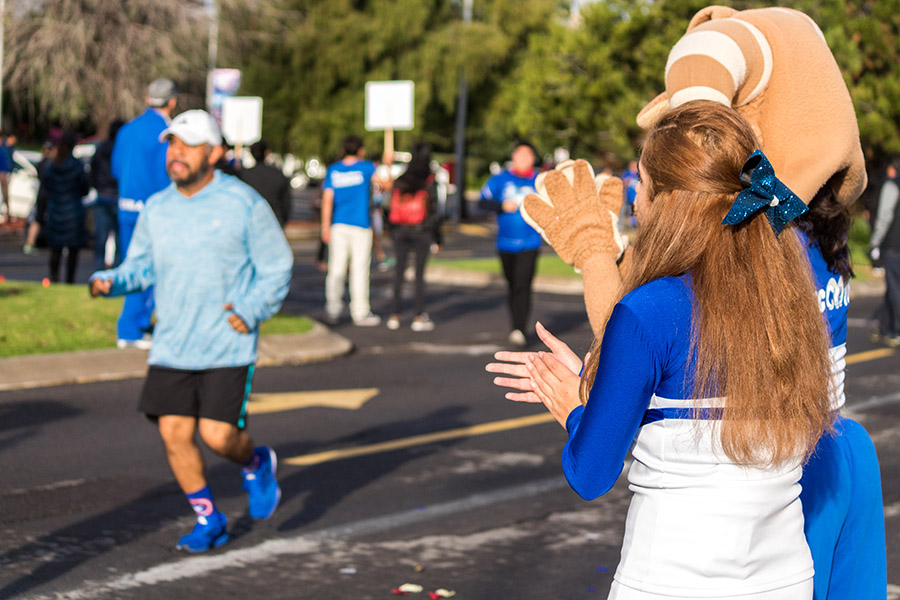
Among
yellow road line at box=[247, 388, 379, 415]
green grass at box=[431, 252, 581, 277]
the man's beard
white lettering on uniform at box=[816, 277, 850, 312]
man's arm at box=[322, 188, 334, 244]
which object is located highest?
the man's beard

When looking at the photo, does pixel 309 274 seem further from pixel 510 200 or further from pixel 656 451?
pixel 656 451

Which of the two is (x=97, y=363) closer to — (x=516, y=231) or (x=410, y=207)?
(x=516, y=231)

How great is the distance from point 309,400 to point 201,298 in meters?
3.72

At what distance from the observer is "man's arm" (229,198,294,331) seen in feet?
17.9

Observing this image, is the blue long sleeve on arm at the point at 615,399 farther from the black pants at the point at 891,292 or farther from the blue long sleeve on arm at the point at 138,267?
the black pants at the point at 891,292

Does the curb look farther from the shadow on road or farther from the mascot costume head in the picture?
the mascot costume head

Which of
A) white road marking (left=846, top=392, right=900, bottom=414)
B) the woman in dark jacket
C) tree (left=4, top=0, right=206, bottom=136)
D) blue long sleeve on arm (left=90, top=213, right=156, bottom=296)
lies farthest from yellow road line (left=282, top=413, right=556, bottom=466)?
tree (left=4, top=0, right=206, bottom=136)

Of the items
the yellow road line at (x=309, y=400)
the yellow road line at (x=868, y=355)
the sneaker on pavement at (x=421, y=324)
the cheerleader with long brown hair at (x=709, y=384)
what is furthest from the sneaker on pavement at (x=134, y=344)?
the cheerleader with long brown hair at (x=709, y=384)

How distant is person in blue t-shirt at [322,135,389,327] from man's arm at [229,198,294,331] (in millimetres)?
7513

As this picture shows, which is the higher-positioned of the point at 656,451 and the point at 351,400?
the point at 656,451

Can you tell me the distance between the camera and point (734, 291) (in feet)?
7.97

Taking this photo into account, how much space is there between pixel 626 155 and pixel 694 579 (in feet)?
140

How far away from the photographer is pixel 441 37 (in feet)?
120

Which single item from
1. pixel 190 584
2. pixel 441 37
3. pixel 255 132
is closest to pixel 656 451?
pixel 190 584
